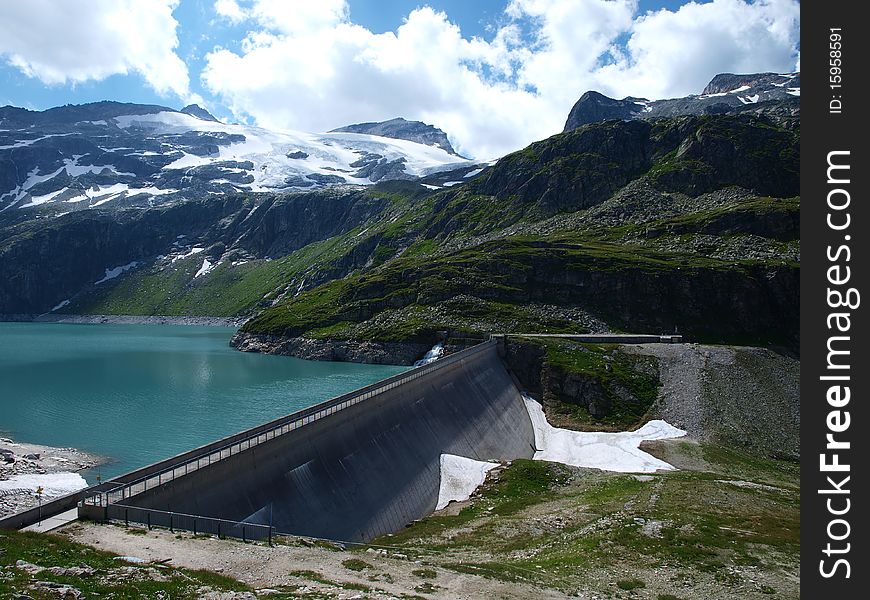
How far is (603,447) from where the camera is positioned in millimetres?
65875

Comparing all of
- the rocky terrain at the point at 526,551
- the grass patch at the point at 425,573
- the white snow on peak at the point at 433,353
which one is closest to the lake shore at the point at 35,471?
the rocky terrain at the point at 526,551

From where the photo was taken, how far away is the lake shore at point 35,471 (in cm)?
3888

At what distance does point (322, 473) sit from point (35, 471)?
27172mm

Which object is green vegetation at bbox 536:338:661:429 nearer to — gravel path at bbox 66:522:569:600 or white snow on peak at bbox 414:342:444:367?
white snow on peak at bbox 414:342:444:367

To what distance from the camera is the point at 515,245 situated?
148 meters

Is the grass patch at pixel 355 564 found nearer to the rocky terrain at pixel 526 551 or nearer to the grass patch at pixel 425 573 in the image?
the rocky terrain at pixel 526 551

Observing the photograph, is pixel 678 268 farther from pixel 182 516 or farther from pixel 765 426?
pixel 182 516

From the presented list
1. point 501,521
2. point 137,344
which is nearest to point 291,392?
point 501,521

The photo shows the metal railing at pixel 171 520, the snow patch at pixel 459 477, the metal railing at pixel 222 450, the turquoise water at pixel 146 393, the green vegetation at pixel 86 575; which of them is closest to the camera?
the green vegetation at pixel 86 575

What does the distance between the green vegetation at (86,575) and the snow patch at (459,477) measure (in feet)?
89.0

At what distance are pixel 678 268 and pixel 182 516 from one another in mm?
118015

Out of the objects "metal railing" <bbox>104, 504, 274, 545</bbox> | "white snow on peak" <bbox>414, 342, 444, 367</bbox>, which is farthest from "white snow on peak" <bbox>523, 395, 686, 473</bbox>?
"metal railing" <bbox>104, 504, 274, 545</bbox>

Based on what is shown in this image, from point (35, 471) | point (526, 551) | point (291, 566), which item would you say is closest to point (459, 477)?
point (526, 551)

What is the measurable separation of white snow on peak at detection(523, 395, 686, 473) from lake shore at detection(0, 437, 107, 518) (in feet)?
147
